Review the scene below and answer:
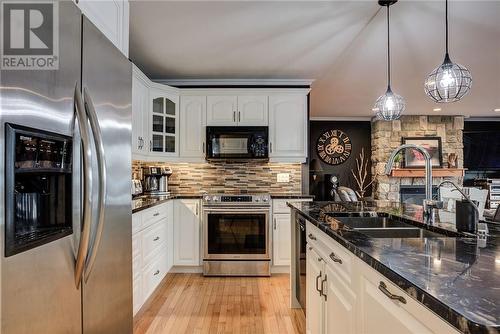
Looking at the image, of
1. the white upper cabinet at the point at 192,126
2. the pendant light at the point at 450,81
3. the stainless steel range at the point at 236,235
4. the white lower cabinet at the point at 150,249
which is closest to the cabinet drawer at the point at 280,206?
the stainless steel range at the point at 236,235

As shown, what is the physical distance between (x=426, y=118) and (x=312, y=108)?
9.31 ft

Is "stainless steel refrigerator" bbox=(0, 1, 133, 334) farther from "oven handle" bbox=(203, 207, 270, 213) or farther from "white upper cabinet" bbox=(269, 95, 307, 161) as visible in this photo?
"white upper cabinet" bbox=(269, 95, 307, 161)

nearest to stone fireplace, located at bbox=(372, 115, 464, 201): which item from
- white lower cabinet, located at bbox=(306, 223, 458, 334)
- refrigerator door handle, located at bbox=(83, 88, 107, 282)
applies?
white lower cabinet, located at bbox=(306, 223, 458, 334)

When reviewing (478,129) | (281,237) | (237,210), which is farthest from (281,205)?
(478,129)

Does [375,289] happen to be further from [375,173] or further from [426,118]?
[426,118]

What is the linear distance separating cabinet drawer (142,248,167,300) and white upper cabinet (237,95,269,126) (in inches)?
71.7

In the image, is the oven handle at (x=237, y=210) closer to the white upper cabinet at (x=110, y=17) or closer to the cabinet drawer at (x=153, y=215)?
the cabinet drawer at (x=153, y=215)

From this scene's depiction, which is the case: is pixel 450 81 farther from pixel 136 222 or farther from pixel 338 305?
pixel 136 222

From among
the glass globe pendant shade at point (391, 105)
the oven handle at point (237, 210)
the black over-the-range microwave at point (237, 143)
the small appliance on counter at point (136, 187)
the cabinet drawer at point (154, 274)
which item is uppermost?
the glass globe pendant shade at point (391, 105)

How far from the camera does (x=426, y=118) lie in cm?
718

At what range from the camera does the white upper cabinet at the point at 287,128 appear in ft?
13.0

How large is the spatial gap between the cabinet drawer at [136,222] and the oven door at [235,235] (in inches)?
45.0

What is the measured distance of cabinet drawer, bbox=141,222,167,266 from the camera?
2.73 m

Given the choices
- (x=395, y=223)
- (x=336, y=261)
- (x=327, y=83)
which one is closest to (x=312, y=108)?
(x=327, y=83)
